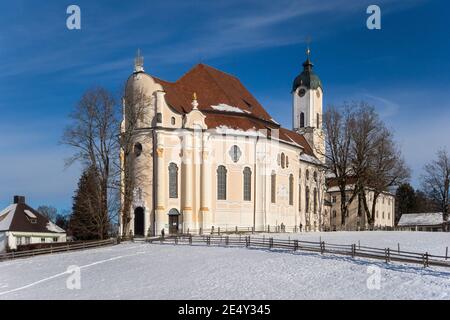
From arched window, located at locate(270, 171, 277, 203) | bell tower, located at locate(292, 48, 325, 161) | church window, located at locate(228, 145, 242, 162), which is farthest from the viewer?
bell tower, located at locate(292, 48, 325, 161)

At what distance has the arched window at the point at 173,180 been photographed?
54.2 meters

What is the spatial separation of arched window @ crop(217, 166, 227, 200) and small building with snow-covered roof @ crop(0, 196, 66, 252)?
2082cm

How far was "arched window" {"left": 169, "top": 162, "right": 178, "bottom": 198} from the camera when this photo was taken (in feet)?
178

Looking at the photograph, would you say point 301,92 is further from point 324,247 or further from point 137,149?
point 324,247

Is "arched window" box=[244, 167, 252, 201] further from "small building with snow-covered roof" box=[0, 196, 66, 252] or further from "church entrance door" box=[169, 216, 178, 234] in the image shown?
"small building with snow-covered roof" box=[0, 196, 66, 252]

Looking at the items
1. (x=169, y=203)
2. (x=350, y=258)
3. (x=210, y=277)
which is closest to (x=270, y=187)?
(x=169, y=203)

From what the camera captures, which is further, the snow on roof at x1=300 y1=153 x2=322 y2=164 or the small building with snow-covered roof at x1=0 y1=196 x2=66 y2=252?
the snow on roof at x1=300 y1=153 x2=322 y2=164

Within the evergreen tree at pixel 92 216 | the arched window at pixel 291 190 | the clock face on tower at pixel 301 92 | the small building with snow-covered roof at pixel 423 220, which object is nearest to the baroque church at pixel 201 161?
the arched window at pixel 291 190

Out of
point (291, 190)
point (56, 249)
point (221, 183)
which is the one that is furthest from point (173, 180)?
point (291, 190)

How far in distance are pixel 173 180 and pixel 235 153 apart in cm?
626

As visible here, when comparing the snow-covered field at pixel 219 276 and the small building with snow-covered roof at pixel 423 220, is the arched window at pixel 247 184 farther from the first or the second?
the small building with snow-covered roof at pixel 423 220

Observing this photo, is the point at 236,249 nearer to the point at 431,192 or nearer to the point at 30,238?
the point at 30,238

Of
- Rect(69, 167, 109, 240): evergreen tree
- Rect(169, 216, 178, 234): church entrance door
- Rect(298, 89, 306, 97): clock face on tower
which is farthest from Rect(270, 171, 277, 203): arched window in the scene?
Rect(298, 89, 306, 97): clock face on tower
